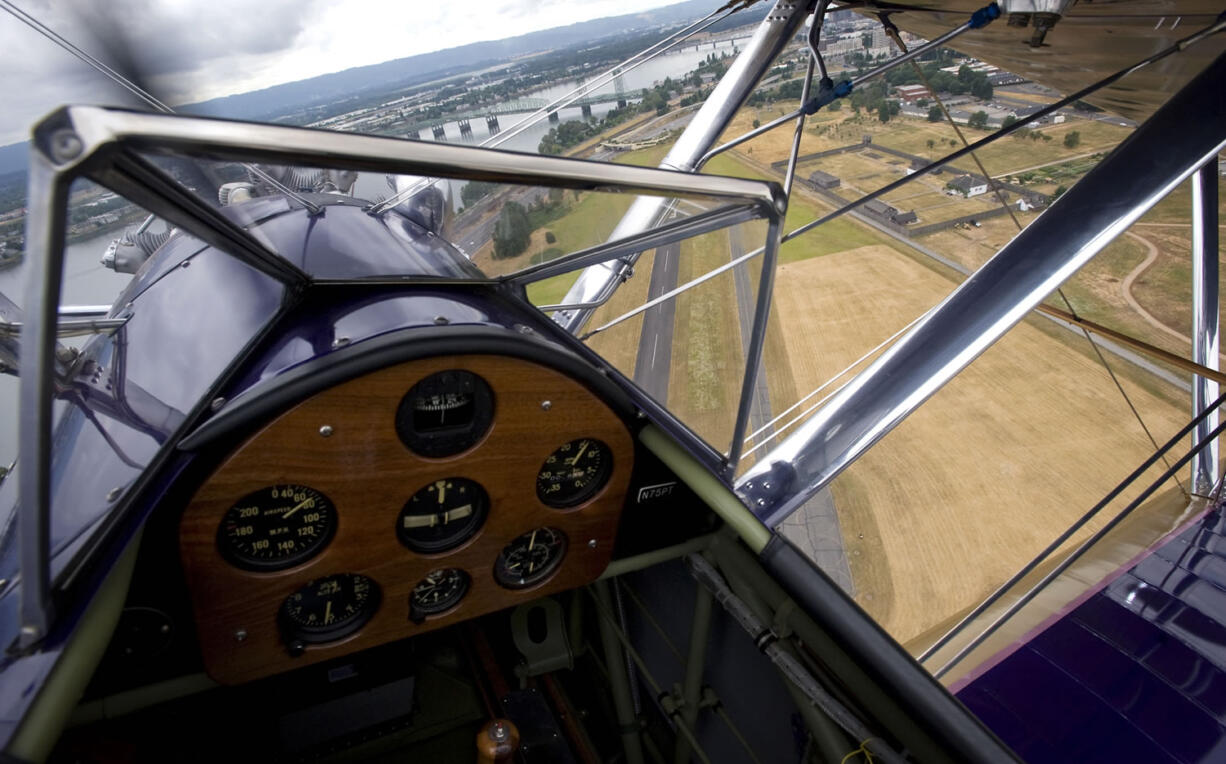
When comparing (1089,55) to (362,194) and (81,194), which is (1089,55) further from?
(81,194)

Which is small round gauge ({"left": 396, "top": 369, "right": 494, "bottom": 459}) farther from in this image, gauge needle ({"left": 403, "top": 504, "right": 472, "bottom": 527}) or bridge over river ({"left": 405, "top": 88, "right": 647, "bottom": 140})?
bridge over river ({"left": 405, "top": 88, "right": 647, "bottom": 140})

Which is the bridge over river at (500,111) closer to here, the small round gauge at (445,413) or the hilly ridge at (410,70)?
the hilly ridge at (410,70)

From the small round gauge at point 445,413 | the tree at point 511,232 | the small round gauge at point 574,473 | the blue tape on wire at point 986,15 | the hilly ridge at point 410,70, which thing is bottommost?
the small round gauge at point 574,473

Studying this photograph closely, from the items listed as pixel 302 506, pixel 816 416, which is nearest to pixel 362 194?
pixel 302 506

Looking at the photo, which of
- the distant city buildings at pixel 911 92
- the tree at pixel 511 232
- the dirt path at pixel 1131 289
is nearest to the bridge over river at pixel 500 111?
the tree at pixel 511 232

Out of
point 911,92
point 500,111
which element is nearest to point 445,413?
point 500,111

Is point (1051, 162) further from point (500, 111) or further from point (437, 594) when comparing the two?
point (437, 594)
